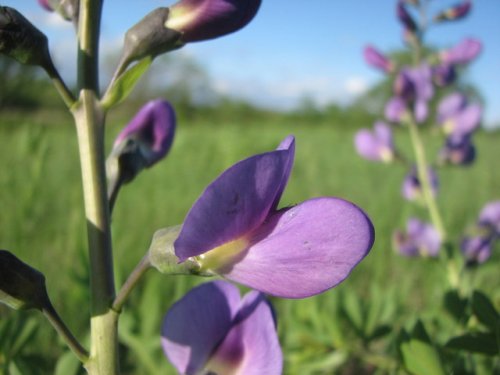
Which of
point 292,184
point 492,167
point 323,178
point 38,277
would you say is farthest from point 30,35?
point 492,167

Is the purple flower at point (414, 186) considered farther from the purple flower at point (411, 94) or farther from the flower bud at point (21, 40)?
the flower bud at point (21, 40)

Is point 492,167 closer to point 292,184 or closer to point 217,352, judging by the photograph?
point 292,184

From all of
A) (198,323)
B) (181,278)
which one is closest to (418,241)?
(181,278)

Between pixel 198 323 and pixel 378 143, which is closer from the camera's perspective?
pixel 198 323

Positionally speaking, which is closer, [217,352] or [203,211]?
[203,211]

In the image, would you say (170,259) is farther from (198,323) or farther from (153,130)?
(153,130)

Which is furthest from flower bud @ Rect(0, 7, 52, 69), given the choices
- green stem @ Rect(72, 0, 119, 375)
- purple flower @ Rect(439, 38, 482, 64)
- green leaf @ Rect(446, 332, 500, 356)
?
purple flower @ Rect(439, 38, 482, 64)

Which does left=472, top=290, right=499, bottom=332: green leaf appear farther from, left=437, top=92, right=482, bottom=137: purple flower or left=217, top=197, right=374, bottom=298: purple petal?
left=437, top=92, right=482, bottom=137: purple flower
